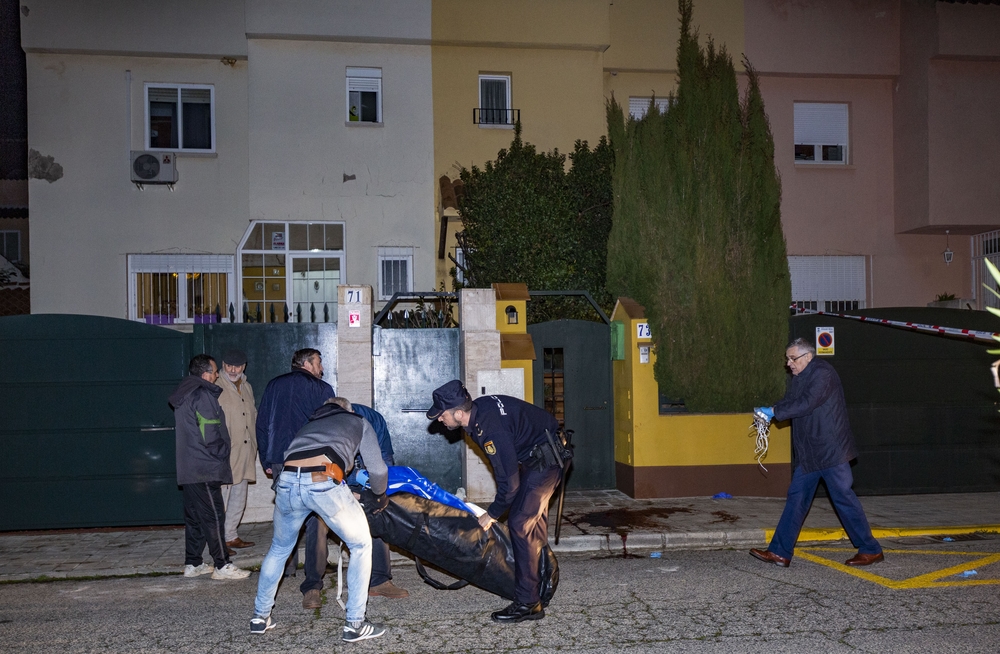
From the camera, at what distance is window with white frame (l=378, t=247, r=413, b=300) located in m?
15.1

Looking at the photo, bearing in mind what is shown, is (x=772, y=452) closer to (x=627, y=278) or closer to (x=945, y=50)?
(x=627, y=278)

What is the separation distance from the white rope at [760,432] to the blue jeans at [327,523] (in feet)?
12.0

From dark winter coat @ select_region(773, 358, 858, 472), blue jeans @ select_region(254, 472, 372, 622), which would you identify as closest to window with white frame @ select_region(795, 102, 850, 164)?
dark winter coat @ select_region(773, 358, 858, 472)

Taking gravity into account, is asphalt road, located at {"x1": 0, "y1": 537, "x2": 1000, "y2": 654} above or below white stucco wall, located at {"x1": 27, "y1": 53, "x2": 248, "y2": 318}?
below

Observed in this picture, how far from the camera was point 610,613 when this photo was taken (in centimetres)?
572

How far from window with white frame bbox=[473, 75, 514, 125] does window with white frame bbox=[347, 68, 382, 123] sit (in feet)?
6.20

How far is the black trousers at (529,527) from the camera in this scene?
222 inches

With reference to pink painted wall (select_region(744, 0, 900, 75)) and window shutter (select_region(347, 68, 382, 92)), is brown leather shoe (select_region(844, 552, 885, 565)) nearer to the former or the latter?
pink painted wall (select_region(744, 0, 900, 75))

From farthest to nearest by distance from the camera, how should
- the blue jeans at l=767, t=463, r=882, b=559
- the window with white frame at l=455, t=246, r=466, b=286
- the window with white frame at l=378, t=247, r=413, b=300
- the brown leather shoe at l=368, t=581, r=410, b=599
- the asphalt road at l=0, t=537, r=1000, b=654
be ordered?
the window with white frame at l=378, t=247, r=413, b=300 < the window with white frame at l=455, t=246, r=466, b=286 < the blue jeans at l=767, t=463, r=882, b=559 < the brown leather shoe at l=368, t=581, r=410, b=599 < the asphalt road at l=0, t=537, r=1000, b=654

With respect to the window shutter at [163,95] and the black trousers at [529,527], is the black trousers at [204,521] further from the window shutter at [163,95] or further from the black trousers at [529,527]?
the window shutter at [163,95]

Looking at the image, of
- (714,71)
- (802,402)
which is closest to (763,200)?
(714,71)

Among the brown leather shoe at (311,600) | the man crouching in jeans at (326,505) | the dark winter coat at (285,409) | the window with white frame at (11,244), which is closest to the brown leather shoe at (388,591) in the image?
the brown leather shoe at (311,600)

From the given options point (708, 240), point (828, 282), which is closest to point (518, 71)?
point (708, 240)

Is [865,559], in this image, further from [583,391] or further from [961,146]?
[961,146]
